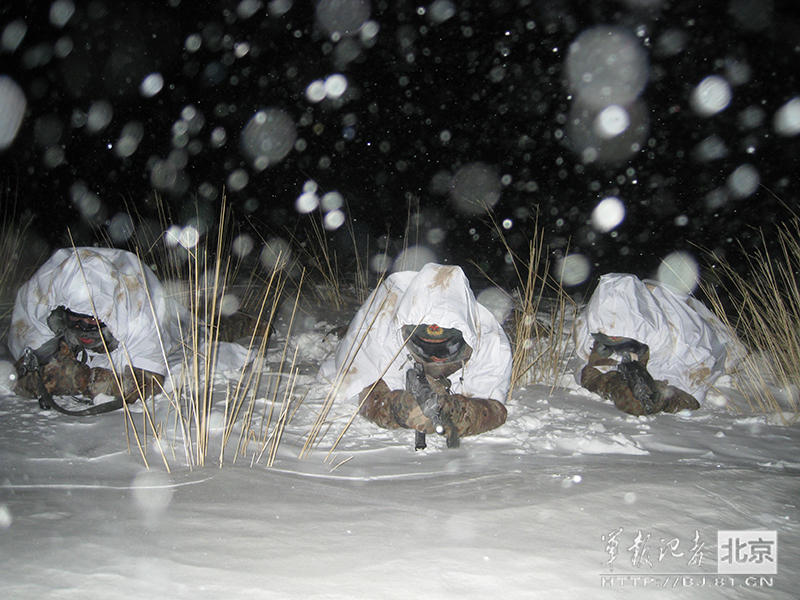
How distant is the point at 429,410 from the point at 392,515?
42.4 inches

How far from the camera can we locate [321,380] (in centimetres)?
387

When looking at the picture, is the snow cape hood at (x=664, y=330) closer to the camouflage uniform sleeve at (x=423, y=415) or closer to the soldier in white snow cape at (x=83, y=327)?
the camouflage uniform sleeve at (x=423, y=415)

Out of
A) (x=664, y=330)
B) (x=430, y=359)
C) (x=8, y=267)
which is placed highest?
(x=8, y=267)

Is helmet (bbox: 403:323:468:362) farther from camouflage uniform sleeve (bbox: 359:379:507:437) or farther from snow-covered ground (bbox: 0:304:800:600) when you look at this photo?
snow-covered ground (bbox: 0:304:800:600)

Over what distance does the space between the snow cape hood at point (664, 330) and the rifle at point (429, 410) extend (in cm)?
167

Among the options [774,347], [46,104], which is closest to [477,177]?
[46,104]

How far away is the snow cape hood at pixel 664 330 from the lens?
12.3ft

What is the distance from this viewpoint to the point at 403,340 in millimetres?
3176

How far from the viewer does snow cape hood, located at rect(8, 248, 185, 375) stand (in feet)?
10.8

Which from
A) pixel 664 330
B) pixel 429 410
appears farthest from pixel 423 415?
pixel 664 330

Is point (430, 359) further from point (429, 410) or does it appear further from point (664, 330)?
point (664, 330)

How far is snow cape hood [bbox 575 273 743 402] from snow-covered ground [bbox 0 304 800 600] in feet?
2.64

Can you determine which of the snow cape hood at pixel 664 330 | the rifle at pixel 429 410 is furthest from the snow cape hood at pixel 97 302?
the snow cape hood at pixel 664 330
